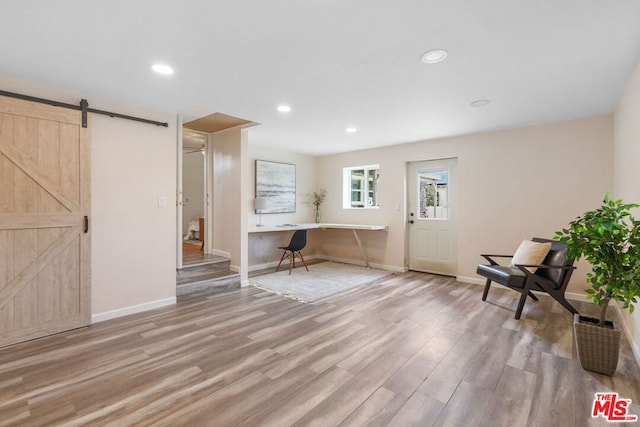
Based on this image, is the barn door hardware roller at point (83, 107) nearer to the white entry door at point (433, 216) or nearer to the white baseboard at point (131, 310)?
the white baseboard at point (131, 310)

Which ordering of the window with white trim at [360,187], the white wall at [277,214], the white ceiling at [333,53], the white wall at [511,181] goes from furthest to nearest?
the window with white trim at [360,187] < the white wall at [277,214] < the white wall at [511,181] < the white ceiling at [333,53]

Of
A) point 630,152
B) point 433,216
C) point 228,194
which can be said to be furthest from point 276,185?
point 630,152

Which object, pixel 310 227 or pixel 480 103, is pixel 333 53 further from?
pixel 310 227

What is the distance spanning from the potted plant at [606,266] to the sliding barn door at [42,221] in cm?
429

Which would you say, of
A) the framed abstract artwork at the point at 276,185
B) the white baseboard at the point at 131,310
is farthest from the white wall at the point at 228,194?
the white baseboard at the point at 131,310

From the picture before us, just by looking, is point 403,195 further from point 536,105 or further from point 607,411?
point 607,411

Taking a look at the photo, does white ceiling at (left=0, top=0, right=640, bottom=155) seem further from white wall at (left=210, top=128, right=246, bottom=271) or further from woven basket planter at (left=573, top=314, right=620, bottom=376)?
woven basket planter at (left=573, top=314, right=620, bottom=376)

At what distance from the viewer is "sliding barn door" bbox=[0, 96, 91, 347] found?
2701 millimetres

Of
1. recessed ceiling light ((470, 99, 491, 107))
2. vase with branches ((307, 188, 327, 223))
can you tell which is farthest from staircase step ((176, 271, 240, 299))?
recessed ceiling light ((470, 99, 491, 107))

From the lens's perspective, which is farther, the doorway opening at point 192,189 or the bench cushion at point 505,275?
the doorway opening at point 192,189

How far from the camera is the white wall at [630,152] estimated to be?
2436 mm

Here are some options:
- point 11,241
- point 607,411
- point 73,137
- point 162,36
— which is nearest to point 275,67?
point 162,36

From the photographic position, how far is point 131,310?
3.45 meters

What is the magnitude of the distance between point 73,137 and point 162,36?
5.61ft
